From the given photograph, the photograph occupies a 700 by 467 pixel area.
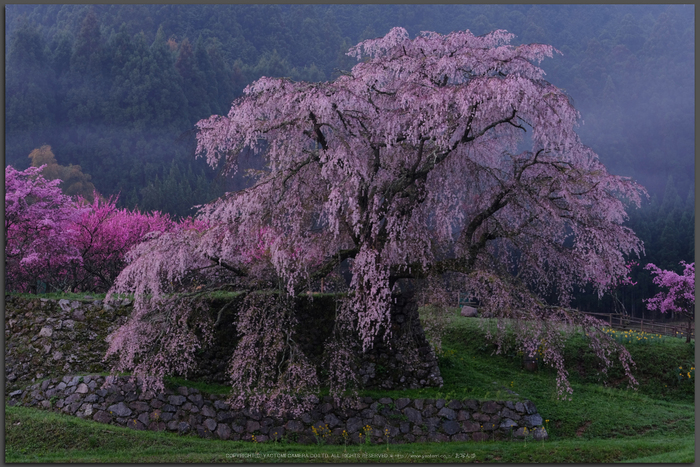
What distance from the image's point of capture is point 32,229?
420 inches

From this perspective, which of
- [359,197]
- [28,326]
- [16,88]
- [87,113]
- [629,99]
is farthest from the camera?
[629,99]

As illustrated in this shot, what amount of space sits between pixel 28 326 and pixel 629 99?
36.4 metres

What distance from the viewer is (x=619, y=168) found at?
30484mm

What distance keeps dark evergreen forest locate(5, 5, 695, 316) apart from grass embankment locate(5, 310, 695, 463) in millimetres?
15808

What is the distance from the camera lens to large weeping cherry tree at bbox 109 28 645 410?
7.15 meters

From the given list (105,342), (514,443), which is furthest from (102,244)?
A: (514,443)

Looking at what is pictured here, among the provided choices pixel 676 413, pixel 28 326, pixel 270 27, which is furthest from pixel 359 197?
pixel 270 27

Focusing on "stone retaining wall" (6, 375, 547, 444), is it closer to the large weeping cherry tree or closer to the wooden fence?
the large weeping cherry tree

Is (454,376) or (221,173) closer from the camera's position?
(221,173)

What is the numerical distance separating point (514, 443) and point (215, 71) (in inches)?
1318

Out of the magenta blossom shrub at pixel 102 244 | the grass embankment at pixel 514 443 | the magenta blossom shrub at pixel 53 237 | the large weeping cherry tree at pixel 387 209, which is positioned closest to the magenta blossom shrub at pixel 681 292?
the grass embankment at pixel 514 443

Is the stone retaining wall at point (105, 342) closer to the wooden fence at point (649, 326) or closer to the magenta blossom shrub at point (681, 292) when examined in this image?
the magenta blossom shrub at point (681, 292)

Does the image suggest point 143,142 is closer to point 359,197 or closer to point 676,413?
point 359,197

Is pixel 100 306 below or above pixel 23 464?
above
